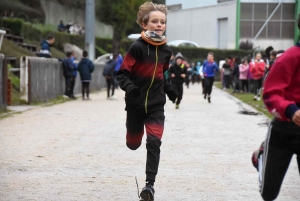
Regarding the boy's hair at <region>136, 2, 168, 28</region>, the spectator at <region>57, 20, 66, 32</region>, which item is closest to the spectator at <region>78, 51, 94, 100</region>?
the boy's hair at <region>136, 2, 168, 28</region>

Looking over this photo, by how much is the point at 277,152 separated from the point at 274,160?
59mm

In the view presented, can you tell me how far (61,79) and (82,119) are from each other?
31.5ft

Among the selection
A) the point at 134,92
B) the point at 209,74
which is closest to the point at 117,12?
the point at 209,74

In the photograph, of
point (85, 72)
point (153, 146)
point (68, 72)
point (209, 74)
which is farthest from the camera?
point (85, 72)

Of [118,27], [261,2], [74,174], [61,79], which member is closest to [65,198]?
[74,174]

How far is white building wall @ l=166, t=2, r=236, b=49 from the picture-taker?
68875 mm

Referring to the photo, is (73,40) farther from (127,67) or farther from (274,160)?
(274,160)

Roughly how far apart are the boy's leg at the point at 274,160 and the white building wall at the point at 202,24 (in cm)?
6305

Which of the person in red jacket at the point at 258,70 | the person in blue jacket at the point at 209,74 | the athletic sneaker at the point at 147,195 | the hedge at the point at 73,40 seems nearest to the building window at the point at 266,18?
the hedge at the point at 73,40

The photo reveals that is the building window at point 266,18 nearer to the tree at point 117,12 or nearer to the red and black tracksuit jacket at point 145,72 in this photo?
the tree at point 117,12

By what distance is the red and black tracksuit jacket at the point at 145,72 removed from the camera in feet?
23.4

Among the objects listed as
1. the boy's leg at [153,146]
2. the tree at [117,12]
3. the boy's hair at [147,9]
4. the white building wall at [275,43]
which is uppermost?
the tree at [117,12]

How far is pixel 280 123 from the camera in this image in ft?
17.0

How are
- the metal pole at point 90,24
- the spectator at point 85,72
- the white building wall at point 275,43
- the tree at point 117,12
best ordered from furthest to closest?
1. the white building wall at point 275,43
2. the tree at point 117,12
3. the metal pole at point 90,24
4. the spectator at point 85,72
